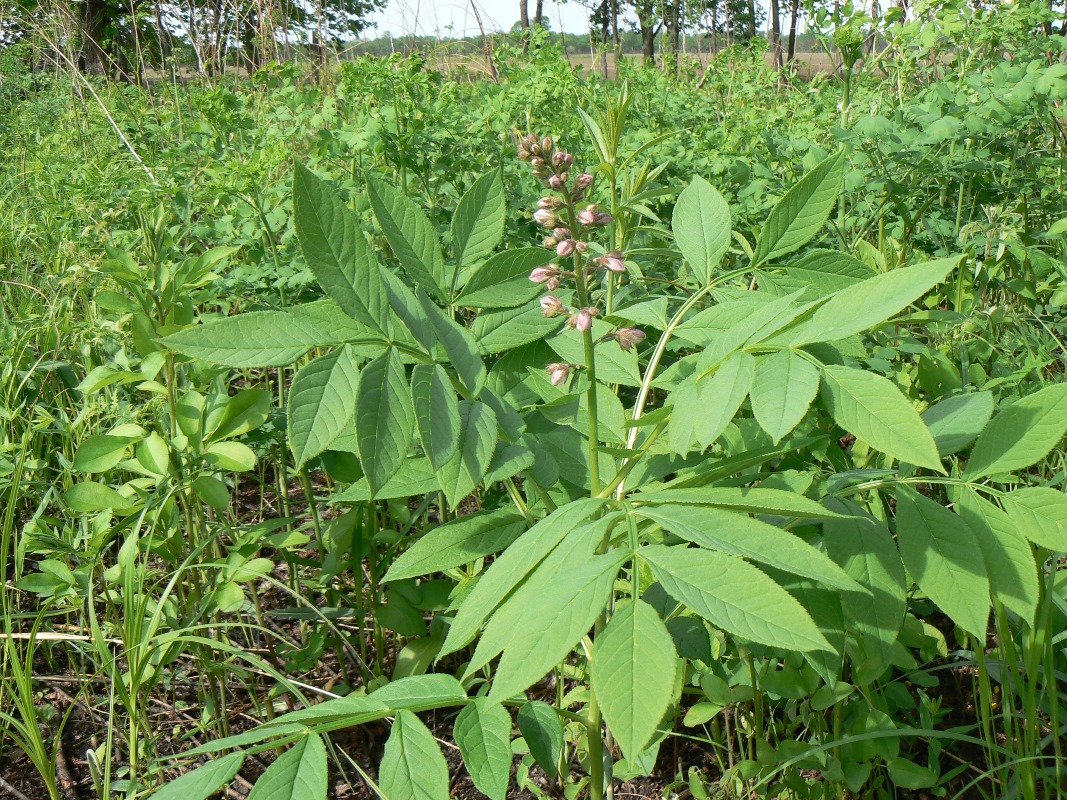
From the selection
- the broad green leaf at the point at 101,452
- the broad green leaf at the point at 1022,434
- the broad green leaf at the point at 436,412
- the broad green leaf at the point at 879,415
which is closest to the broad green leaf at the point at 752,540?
the broad green leaf at the point at 879,415

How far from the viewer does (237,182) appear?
7.26 feet

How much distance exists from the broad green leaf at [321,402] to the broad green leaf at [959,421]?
722 mm

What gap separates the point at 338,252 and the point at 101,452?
39.0 inches

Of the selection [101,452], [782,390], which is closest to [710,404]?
[782,390]

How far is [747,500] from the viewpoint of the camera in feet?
2.99

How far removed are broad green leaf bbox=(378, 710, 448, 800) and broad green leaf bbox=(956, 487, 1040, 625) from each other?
2.14 ft

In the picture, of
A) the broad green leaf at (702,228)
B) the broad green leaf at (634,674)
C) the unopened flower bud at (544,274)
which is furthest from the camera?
the broad green leaf at (702,228)

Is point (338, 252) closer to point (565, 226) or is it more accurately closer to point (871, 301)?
point (565, 226)

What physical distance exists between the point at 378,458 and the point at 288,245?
5.22ft

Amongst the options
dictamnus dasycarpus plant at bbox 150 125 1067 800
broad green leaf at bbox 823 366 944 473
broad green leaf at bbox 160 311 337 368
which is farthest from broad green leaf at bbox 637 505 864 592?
broad green leaf at bbox 160 311 337 368

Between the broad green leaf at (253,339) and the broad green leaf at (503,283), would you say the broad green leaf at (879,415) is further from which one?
the broad green leaf at (253,339)

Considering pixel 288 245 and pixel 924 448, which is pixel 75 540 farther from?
pixel 924 448

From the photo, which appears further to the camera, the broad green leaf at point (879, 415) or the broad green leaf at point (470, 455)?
the broad green leaf at point (470, 455)

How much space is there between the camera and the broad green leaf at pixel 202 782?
0.89m
